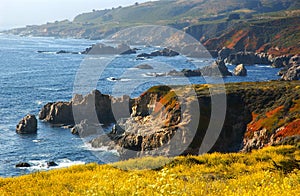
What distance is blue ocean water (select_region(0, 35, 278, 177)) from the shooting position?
6475 centimetres

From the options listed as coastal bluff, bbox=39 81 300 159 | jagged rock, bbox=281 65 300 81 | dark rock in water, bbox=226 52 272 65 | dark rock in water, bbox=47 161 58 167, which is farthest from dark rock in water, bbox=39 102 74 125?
dark rock in water, bbox=226 52 272 65

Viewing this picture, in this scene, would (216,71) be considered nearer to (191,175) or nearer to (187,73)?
(187,73)

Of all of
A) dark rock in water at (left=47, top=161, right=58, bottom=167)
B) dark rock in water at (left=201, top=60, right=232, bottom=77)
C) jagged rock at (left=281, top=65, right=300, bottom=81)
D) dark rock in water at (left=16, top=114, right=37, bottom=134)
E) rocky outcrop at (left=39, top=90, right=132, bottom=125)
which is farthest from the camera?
dark rock in water at (left=201, top=60, right=232, bottom=77)

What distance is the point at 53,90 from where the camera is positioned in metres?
123

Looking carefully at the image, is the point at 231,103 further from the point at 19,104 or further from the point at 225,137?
the point at 19,104

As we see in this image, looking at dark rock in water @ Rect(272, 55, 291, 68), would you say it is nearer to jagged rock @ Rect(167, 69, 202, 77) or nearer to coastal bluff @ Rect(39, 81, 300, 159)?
jagged rock @ Rect(167, 69, 202, 77)

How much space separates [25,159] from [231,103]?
1618 inches

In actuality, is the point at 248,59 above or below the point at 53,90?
above

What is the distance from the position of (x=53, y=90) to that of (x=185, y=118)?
7097cm

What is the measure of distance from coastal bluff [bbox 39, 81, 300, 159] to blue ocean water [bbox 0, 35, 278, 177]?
5510mm

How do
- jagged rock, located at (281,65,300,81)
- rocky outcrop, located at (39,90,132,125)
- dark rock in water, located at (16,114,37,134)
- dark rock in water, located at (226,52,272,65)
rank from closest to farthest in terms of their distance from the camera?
dark rock in water, located at (16,114,37,134) → rocky outcrop, located at (39,90,132,125) → jagged rock, located at (281,65,300,81) → dark rock in water, located at (226,52,272,65)

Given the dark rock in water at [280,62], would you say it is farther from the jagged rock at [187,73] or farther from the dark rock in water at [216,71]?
the jagged rock at [187,73]

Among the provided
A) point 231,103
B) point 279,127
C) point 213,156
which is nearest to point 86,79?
point 231,103

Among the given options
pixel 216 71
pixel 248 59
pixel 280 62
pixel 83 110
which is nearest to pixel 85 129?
pixel 83 110
